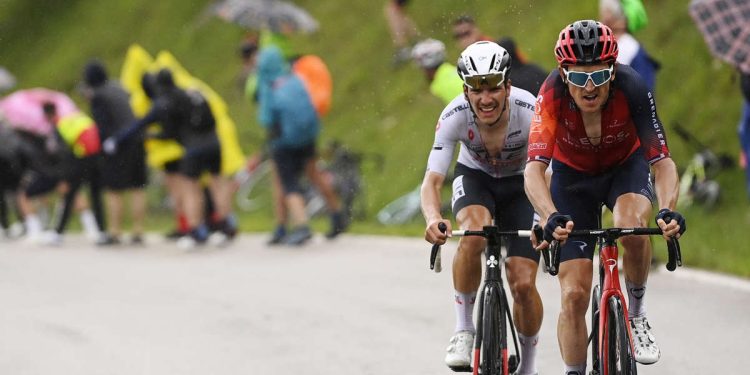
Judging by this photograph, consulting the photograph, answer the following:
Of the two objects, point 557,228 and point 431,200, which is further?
point 431,200

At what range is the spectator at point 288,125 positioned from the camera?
594 inches

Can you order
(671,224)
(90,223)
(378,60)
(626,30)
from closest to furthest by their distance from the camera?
(671,224) → (626,30) → (90,223) → (378,60)

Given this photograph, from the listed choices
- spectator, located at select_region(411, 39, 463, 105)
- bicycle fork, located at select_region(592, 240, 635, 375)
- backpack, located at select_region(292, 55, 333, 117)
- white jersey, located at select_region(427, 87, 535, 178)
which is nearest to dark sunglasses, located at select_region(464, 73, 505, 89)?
white jersey, located at select_region(427, 87, 535, 178)

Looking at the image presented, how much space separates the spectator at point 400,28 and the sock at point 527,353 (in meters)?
13.6

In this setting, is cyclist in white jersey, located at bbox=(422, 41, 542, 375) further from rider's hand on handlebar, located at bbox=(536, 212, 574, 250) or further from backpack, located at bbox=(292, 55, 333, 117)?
backpack, located at bbox=(292, 55, 333, 117)

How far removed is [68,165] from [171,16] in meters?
15.9

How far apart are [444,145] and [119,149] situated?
34.2 ft

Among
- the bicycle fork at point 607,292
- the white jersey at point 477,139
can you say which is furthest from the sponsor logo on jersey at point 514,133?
the bicycle fork at point 607,292

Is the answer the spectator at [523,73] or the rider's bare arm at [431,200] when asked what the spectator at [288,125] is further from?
the rider's bare arm at [431,200]

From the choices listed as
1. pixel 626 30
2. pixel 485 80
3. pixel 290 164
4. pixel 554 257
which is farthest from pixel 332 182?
pixel 554 257

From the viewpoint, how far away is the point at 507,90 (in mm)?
6863

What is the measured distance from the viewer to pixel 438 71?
11.5 meters

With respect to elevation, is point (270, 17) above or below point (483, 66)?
above

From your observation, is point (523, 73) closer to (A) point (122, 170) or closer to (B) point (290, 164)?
(B) point (290, 164)
